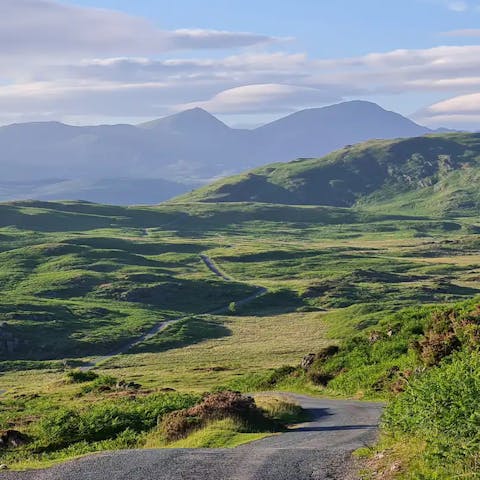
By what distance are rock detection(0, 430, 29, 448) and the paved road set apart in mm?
8375

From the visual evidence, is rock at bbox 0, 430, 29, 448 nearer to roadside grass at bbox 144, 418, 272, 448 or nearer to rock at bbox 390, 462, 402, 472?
roadside grass at bbox 144, 418, 272, 448

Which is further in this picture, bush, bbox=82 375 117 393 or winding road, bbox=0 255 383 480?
bush, bbox=82 375 117 393

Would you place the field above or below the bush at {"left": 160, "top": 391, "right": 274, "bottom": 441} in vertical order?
below

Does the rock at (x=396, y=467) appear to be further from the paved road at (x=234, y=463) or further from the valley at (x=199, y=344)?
the paved road at (x=234, y=463)

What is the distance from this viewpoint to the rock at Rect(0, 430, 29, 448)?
33.8 m

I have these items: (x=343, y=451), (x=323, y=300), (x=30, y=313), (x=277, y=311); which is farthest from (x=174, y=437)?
(x=323, y=300)

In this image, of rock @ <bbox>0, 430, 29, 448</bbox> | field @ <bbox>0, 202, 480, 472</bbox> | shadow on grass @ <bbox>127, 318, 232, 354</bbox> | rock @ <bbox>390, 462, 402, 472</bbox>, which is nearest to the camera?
rock @ <bbox>390, 462, 402, 472</bbox>

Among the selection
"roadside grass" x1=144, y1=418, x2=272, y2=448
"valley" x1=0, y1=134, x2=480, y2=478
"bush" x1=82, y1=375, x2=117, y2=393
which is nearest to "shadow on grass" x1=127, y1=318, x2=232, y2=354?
"valley" x1=0, y1=134, x2=480, y2=478

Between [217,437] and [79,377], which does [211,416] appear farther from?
[79,377]

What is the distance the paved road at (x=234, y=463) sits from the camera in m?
22.9

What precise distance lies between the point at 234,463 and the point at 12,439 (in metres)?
14.0

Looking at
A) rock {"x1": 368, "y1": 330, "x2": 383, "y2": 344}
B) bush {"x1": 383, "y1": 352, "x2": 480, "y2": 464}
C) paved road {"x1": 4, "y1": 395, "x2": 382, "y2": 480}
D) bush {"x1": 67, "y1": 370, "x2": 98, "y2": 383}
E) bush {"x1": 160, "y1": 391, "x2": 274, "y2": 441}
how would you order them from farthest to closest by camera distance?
bush {"x1": 67, "y1": 370, "x2": 98, "y2": 383}, rock {"x1": 368, "y1": 330, "x2": 383, "y2": 344}, bush {"x1": 160, "y1": 391, "x2": 274, "y2": 441}, paved road {"x1": 4, "y1": 395, "x2": 382, "y2": 480}, bush {"x1": 383, "y1": 352, "x2": 480, "y2": 464}

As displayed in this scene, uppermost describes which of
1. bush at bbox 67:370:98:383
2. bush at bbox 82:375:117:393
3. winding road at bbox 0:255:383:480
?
winding road at bbox 0:255:383:480

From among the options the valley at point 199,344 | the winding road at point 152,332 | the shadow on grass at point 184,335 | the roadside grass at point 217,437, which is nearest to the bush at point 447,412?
the valley at point 199,344
